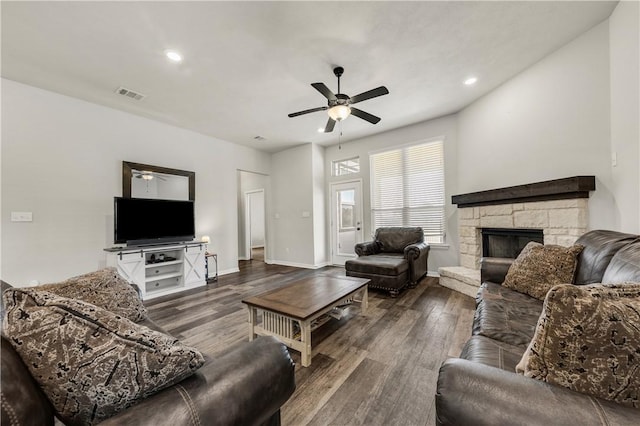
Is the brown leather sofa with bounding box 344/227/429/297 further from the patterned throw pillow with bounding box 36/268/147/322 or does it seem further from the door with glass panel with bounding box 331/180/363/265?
the patterned throw pillow with bounding box 36/268/147/322

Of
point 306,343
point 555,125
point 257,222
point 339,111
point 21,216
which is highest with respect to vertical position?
point 339,111

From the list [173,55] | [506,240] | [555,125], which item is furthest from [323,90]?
[506,240]

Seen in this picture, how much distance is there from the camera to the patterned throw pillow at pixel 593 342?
658mm

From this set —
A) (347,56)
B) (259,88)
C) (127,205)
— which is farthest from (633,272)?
(127,205)

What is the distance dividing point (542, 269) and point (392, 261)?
1.84 metres

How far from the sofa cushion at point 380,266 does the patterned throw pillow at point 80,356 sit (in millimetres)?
3049

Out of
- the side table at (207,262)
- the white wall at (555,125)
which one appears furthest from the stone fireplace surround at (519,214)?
the side table at (207,262)

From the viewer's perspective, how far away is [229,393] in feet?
2.52

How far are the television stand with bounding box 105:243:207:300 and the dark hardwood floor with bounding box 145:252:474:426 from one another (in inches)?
14.0

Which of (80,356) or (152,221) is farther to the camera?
(152,221)

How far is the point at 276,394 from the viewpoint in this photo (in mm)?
890

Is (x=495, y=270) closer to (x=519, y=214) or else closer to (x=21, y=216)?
(x=519, y=214)

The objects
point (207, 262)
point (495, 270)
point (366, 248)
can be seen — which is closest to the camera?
point (495, 270)

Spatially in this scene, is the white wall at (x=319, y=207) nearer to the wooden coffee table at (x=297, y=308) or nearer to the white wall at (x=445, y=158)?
the white wall at (x=445, y=158)
